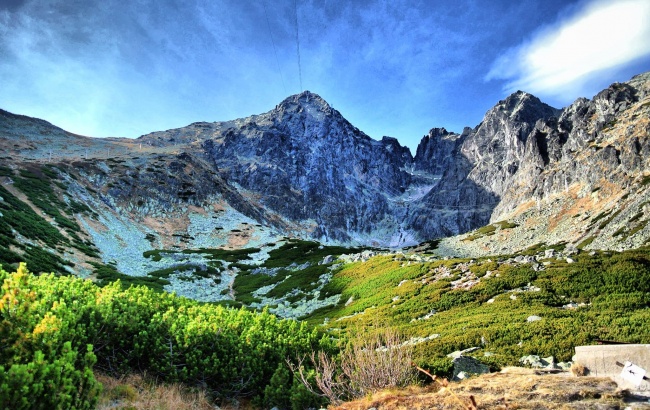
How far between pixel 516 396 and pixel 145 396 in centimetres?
964

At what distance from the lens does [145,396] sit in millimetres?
10375

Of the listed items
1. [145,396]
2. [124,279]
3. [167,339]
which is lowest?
[145,396]

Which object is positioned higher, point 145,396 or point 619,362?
point 619,362

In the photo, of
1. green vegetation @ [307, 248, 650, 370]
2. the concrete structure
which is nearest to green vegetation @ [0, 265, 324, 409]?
green vegetation @ [307, 248, 650, 370]

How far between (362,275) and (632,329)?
29817 mm

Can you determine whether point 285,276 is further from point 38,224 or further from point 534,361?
point 534,361

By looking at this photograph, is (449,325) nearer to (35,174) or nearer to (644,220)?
(644,220)

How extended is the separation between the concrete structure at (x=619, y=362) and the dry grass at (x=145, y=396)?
36.3 feet

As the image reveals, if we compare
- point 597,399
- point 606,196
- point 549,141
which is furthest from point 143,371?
point 549,141

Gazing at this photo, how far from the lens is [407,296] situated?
30.1 metres

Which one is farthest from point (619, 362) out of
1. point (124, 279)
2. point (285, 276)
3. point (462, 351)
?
point (124, 279)

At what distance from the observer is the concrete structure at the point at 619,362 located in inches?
334

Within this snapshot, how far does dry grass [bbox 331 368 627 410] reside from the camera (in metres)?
7.64

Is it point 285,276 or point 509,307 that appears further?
point 285,276
